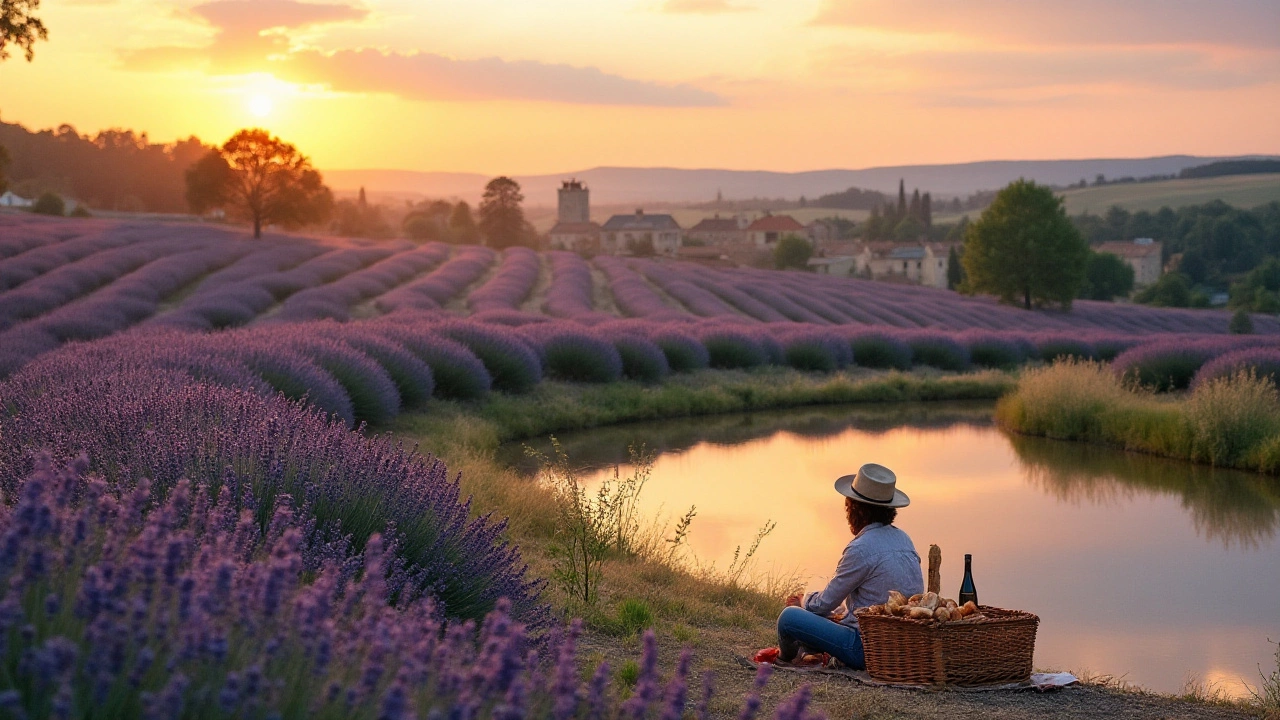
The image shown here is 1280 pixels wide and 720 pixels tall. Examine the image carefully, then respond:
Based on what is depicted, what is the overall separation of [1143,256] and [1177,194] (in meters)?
56.0

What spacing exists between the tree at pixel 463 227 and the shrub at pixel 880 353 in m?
51.0

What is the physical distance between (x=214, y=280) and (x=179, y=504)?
75.8 feet

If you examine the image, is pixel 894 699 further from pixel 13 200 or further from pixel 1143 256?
pixel 1143 256

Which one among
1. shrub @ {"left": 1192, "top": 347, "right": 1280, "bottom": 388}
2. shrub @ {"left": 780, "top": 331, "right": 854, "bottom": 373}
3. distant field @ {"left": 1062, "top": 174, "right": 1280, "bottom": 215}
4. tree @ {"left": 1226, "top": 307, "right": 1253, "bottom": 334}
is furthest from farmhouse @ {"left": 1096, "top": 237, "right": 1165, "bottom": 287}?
shrub @ {"left": 1192, "top": 347, "right": 1280, "bottom": 388}

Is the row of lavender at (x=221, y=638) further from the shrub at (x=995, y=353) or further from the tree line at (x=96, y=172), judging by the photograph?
the tree line at (x=96, y=172)

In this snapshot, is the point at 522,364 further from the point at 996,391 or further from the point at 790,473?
the point at 996,391

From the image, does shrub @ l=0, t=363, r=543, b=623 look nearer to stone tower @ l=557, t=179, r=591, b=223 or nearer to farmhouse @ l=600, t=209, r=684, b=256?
farmhouse @ l=600, t=209, r=684, b=256

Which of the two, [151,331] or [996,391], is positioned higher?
[151,331]

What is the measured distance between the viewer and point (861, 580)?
5.18m

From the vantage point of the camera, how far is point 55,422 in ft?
16.2

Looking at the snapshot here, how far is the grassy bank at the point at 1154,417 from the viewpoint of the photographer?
12.9 m

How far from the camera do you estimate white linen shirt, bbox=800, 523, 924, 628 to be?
16.7 ft

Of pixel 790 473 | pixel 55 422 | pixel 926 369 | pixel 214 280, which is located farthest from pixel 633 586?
pixel 214 280

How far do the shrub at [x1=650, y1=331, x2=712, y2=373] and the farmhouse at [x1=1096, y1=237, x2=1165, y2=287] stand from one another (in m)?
73.5
